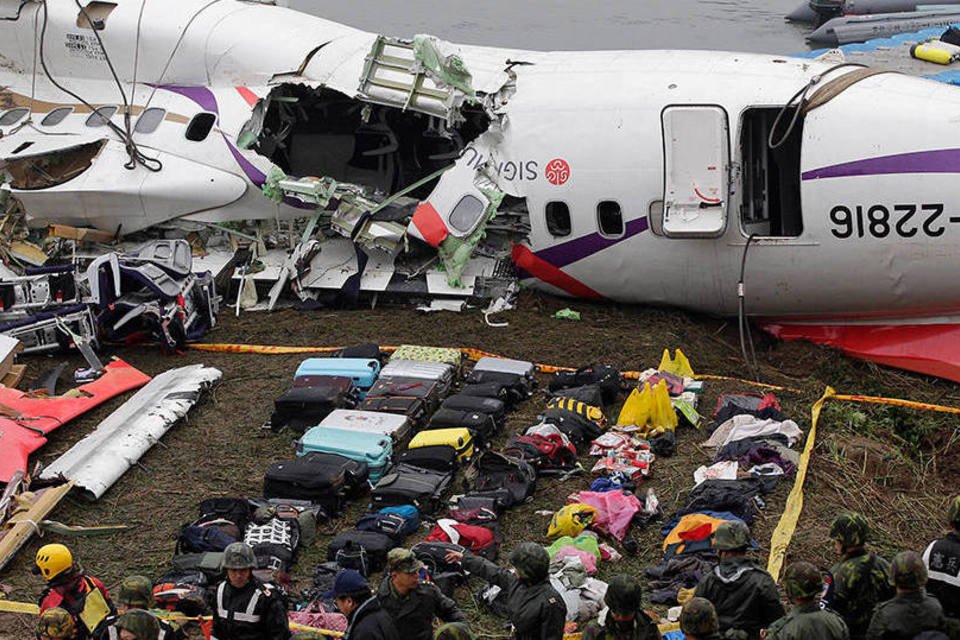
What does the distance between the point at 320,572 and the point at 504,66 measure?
858 cm

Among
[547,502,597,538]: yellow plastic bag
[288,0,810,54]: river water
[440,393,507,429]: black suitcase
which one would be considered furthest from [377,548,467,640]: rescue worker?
[288,0,810,54]: river water

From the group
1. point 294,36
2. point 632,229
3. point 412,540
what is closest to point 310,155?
point 294,36

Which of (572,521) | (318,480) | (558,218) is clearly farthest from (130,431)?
(558,218)

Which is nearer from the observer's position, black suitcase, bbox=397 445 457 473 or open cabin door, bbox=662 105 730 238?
black suitcase, bbox=397 445 457 473

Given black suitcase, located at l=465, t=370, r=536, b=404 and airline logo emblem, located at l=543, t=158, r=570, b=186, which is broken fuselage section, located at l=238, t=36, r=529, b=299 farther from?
black suitcase, located at l=465, t=370, r=536, b=404

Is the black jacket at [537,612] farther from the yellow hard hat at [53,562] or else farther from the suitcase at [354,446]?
the suitcase at [354,446]

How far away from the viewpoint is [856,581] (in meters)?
8.34

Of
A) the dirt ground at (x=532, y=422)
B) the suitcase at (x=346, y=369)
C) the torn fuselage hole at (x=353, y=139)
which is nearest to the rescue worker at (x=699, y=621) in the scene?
the dirt ground at (x=532, y=422)

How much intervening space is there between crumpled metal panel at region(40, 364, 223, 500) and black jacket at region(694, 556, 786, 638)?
6.54m

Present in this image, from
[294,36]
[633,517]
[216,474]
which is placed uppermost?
[294,36]

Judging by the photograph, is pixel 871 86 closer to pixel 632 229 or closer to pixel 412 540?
pixel 632 229

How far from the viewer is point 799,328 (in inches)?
631

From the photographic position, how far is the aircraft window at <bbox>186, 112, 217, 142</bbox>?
17875 millimetres

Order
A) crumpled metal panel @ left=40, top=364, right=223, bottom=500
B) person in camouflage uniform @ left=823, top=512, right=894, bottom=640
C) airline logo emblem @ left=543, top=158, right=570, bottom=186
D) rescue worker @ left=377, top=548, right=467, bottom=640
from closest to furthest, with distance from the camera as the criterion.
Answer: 1. rescue worker @ left=377, top=548, right=467, bottom=640
2. person in camouflage uniform @ left=823, top=512, right=894, bottom=640
3. crumpled metal panel @ left=40, top=364, right=223, bottom=500
4. airline logo emblem @ left=543, top=158, right=570, bottom=186
